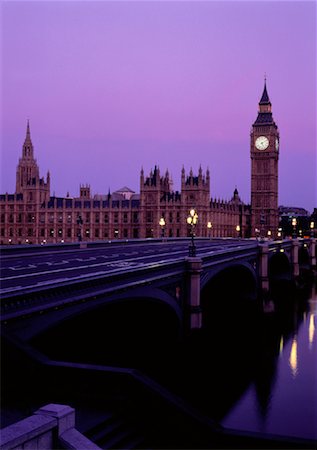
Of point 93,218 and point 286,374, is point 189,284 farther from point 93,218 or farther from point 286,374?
point 93,218

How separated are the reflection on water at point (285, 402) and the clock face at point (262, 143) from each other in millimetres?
143450

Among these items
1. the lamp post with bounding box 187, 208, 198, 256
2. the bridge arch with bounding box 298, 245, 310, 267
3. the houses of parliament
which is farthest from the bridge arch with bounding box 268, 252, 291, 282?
the houses of parliament

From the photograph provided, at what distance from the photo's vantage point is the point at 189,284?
3591cm

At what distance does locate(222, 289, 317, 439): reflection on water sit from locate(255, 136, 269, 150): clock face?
143m

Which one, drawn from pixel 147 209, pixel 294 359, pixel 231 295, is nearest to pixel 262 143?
pixel 147 209

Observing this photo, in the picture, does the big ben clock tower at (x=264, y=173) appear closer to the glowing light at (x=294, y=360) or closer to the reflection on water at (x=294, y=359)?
the reflection on water at (x=294, y=359)

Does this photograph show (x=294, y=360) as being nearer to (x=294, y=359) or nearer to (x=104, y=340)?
(x=294, y=359)

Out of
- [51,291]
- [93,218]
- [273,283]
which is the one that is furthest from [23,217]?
[51,291]

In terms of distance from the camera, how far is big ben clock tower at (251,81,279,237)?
570 feet

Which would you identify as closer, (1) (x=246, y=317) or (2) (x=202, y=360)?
(2) (x=202, y=360)

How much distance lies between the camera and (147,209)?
15062cm

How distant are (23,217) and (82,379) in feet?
503

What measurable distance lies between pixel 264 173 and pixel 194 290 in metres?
148

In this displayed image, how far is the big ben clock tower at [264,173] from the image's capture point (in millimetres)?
173750
